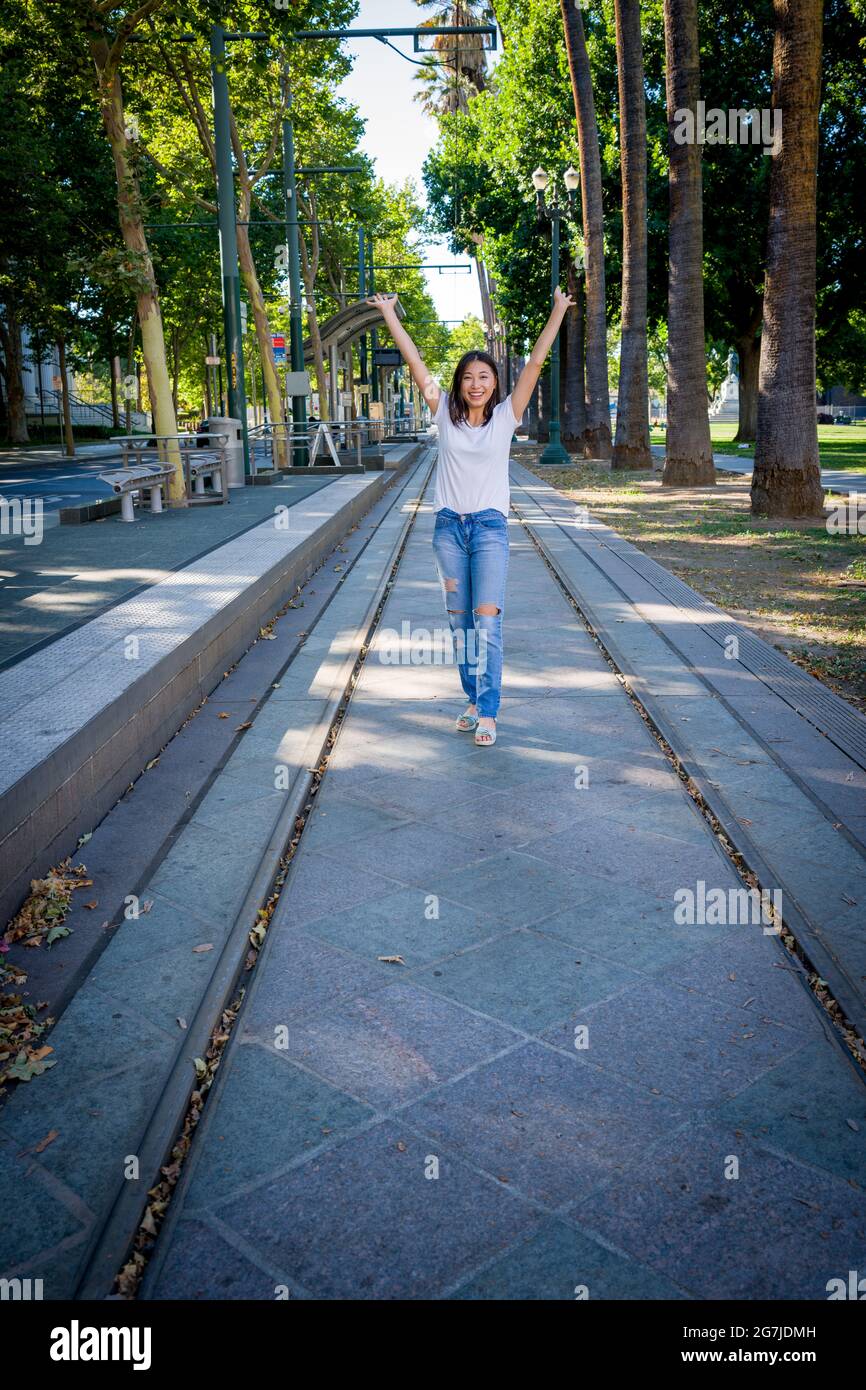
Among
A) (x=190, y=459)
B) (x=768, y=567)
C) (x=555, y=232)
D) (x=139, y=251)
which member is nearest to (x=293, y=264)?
(x=555, y=232)

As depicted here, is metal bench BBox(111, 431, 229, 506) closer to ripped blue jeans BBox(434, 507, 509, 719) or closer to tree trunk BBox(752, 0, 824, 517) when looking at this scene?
tree trunk BBox(752, 0, 824, 517)

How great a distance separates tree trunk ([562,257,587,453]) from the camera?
31.8m

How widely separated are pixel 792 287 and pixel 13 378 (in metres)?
38.3

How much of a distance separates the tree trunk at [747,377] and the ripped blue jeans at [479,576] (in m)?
26.9

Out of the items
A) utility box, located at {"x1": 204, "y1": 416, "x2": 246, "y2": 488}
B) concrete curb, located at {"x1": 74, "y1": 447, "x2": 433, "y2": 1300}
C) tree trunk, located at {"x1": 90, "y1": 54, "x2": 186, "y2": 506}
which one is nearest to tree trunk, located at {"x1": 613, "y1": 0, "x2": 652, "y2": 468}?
utility box, located at {"x1": 204, "y1": 416, "x2": 246, "y2": 488}

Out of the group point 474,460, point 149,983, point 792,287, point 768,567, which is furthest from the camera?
→ point 792,287

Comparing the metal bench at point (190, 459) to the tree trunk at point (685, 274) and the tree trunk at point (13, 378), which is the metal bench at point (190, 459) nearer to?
the tree trunk at point (685, 274)

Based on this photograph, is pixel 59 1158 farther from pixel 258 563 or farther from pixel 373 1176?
pixel 258 563

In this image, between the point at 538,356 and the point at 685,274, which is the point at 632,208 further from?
the point at 538,356

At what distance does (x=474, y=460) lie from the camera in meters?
5.59

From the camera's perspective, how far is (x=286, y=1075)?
3.06m

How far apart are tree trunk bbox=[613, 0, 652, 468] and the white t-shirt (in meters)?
17.9
